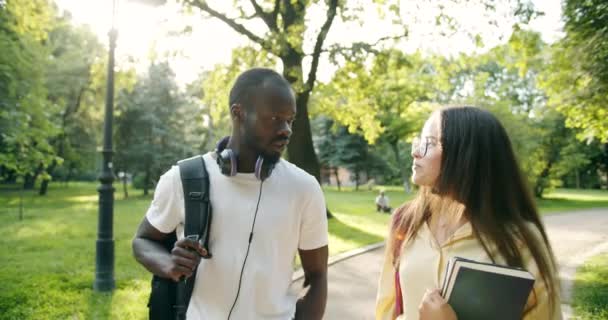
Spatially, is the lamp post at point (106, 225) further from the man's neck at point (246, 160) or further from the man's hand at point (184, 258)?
the man's hand at point (184, 258)

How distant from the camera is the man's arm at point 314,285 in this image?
2.19 metres

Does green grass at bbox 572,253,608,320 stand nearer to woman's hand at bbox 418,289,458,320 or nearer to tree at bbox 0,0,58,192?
woman's hand at bbox 418,289,458,320

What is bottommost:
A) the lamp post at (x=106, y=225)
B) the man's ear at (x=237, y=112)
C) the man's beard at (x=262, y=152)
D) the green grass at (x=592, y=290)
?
the green grass at (x=592, y=290)

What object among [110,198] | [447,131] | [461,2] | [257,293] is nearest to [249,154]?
[257,293]

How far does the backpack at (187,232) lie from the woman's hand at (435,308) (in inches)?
37.2

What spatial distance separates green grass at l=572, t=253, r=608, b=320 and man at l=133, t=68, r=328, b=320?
553 centimetres

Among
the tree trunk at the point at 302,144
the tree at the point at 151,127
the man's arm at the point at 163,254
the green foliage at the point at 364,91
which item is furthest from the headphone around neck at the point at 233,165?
the tree at the point at 151,127

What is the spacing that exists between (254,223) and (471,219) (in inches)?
38.9

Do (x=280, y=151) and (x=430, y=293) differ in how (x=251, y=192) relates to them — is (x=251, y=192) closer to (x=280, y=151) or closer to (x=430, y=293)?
(x=280, y=151)

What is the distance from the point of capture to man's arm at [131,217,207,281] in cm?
178

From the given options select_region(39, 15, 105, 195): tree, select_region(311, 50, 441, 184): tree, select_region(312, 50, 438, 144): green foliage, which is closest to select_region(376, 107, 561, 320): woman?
select_region(311, 50, 441, 184): tree

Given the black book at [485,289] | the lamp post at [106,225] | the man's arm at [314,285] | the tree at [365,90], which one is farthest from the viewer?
the tree at [365,90]

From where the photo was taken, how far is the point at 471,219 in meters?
2.12

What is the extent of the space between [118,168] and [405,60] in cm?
2838
